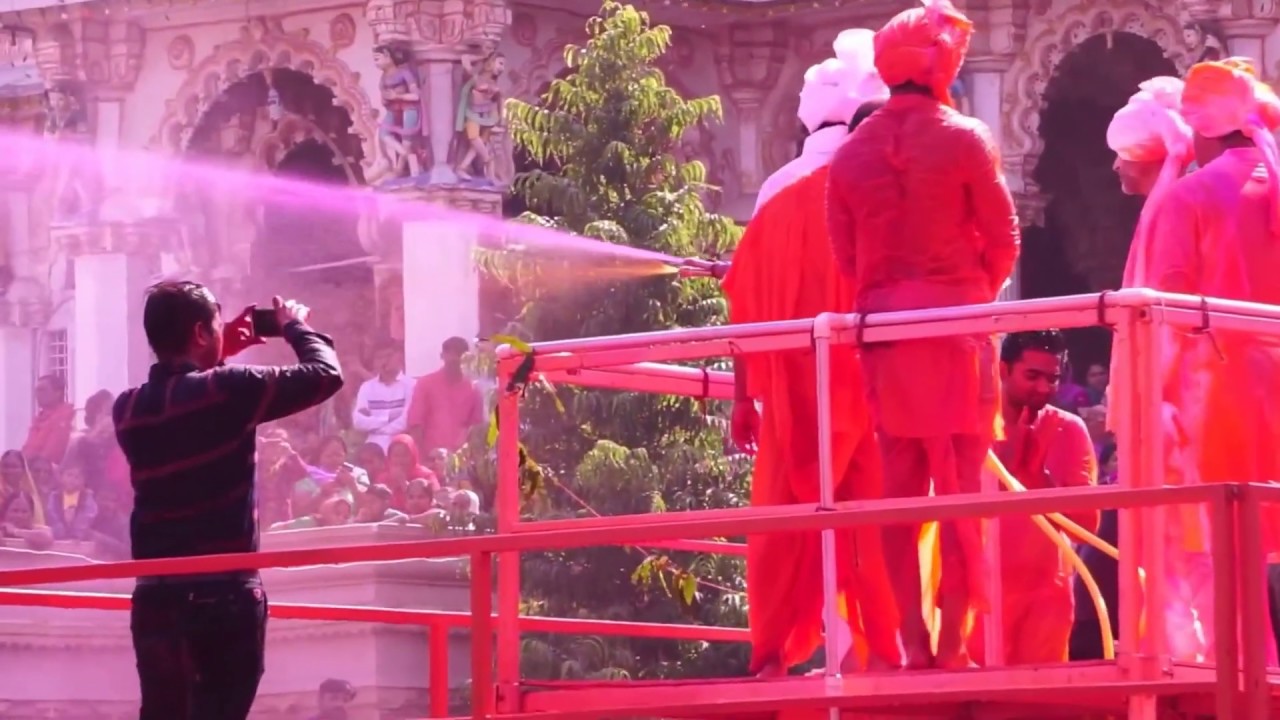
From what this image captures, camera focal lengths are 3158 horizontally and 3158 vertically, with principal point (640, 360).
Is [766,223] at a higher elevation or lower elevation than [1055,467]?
higher

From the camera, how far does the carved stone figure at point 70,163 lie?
23750mm

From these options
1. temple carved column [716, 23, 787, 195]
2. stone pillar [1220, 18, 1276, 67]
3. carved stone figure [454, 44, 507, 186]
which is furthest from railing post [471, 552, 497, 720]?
temple carved column [716, 23, 787, 195]

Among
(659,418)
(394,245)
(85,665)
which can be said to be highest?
(394,245)

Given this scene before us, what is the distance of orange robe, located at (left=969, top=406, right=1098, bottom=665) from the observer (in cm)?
874

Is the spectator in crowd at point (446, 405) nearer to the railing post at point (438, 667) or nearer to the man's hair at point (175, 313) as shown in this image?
the railing post at point (438, 667)

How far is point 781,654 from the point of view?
8172 mm

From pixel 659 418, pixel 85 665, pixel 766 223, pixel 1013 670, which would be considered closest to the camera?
pixel 1013 670

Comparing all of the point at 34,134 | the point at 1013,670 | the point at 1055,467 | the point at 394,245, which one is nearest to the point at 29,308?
the point at 34,134

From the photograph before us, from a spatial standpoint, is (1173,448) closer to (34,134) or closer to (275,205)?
(275,205)

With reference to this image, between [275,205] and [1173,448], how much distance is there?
15.9 metres

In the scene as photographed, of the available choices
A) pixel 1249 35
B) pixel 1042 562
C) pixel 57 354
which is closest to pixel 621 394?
pixel 1249 35

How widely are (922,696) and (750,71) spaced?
629 inches

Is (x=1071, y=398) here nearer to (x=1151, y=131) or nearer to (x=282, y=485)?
(x=282, y=485)

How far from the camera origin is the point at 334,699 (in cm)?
1888
